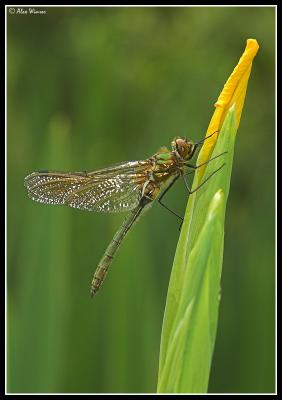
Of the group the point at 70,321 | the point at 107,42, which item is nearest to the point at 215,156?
the point at 70,321

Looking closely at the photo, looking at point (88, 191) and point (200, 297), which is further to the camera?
point (88, 191)

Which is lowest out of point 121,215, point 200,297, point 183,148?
point 200,297

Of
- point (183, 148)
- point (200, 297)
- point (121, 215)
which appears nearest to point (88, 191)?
point (121, 215)

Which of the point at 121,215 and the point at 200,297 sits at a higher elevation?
the point at 121,215

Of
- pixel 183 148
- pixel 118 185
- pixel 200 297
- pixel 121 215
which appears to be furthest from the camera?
pixel 121 215

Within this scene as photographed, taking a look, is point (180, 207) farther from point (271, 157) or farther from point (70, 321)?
point (271, 157)

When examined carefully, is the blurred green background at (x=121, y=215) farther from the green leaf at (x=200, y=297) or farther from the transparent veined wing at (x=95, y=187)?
the green leaf at (x=200, y=297)

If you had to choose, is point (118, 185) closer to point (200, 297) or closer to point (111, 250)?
point (111, 250)

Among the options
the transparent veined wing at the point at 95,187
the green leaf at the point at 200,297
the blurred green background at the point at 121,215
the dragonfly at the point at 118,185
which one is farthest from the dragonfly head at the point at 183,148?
the green leaf at the point at 200,297
